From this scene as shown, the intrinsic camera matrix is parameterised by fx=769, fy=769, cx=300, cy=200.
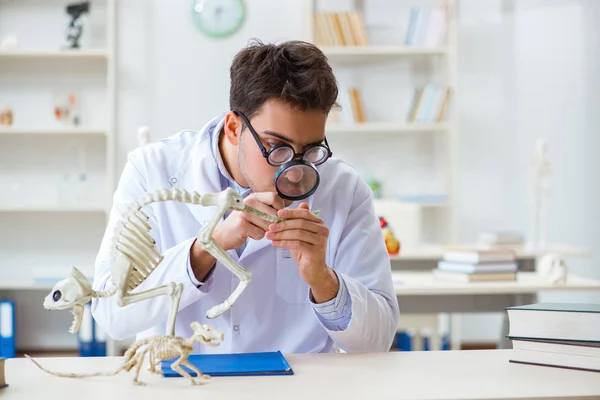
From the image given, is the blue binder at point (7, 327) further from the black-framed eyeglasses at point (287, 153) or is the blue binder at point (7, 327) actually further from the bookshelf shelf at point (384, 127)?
the black-framed eyeglasses at point (287, 153)

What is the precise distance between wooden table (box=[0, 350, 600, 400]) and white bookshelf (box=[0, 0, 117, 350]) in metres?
3.50

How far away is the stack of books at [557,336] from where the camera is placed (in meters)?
1.24

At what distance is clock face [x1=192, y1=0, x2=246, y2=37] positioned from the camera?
15.6 feet

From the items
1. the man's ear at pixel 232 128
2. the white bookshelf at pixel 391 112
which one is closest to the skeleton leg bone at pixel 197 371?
the man's ear at pixel 232 128

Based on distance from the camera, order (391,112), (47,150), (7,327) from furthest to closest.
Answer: (391,112) → (47,150) → (7,327)

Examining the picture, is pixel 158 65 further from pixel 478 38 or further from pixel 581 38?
pixel 581 38

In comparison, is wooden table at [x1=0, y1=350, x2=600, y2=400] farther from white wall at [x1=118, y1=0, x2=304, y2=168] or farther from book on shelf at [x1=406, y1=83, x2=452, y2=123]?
white wall at [x1=118, y1=0, x2=304, y2=168]

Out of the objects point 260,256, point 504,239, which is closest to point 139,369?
point 260,256

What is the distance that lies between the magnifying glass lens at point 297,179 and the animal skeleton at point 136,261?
13cm

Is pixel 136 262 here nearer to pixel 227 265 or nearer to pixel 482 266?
pixel 227 265

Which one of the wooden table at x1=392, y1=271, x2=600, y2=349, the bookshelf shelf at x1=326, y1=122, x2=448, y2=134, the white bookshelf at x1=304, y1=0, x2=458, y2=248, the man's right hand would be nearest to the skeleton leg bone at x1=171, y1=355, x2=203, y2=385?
the man's right hand

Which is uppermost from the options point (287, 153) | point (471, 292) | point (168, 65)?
point (168, 65)

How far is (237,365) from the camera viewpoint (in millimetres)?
1243

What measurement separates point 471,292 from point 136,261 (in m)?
1.89
